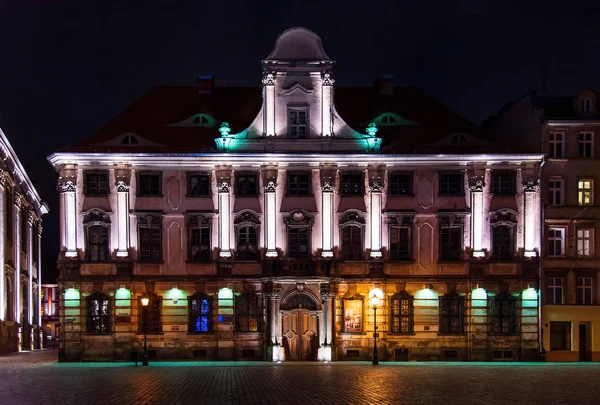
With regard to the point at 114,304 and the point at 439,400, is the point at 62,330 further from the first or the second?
the point at 439,400

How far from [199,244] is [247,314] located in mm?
5314

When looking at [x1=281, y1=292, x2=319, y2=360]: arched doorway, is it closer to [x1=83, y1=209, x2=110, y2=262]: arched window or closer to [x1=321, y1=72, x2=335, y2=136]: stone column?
[x1=321, y1=72, x2=335, y2=136]: stone column

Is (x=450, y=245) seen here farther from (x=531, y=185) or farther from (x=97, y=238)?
(x=97, y=238)

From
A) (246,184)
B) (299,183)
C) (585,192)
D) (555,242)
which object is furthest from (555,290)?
(246,184)

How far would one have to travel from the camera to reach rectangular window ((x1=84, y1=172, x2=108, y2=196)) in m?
52.8

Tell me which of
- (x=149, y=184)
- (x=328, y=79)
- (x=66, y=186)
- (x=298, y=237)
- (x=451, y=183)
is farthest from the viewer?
(x=451, y=183)

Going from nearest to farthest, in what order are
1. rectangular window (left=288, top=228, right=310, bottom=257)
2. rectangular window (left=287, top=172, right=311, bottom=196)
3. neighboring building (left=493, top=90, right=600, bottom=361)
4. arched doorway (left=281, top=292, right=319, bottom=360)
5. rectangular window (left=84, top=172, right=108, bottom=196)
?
arched doorway (left=281, top=292, right=319, bottom=360) < rectangular window (left=84, top=172, right=108, bottom=196) < rectangular window (left=288, top=228, right=310, bottom=257) < rectangular window (left=287, top=172, right=311, bottom=196) < neighboring building (left=493, top=90, right=600, bottom=361)

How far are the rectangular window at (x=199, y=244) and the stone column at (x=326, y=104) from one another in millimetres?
9775

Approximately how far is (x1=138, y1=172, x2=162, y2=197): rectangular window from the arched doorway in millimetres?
10658

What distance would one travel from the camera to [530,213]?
53.2m

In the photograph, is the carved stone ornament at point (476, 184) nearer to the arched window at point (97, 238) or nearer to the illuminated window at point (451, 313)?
the illuminated window at point (451, 313)

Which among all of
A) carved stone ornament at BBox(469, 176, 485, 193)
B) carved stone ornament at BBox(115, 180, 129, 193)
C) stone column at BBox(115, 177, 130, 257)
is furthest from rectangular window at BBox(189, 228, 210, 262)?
carved stone ornament at BBox(469, 176, 485, 193)

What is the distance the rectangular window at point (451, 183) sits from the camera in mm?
53719

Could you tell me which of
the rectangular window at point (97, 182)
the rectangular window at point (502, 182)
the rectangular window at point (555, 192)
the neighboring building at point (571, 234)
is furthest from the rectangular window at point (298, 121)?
the rectangular window at point (555, 192)
